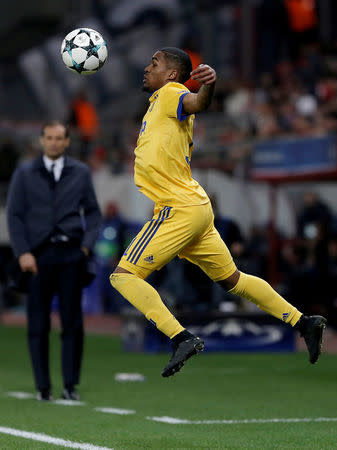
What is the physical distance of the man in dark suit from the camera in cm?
898

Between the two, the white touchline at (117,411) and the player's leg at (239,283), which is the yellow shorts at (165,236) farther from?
the white touchline at (117,411)

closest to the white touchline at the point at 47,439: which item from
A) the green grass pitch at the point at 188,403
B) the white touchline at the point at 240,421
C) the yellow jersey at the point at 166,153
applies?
the green grass pitch at the point at 188,403

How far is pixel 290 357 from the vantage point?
1296cm

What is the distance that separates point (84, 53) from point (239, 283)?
1974 millimetres

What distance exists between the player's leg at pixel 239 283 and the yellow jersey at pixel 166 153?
333 millimetres

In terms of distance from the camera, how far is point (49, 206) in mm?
9023

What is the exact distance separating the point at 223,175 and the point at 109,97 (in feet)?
48.6

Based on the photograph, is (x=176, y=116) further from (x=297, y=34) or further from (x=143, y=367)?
(x=297, y=34)

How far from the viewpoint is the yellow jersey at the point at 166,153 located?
282 inches

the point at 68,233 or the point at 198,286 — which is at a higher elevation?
the point at 68,233

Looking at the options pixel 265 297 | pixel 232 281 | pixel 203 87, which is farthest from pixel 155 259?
pixel 203 87

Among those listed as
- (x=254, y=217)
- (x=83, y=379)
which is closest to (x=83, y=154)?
(x=254, y=217)

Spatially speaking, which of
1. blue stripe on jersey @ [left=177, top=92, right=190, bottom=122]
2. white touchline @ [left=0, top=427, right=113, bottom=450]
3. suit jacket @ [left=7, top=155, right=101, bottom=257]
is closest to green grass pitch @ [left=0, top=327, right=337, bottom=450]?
white touchline @ [left=0, top=427, right=113, bottom=450]

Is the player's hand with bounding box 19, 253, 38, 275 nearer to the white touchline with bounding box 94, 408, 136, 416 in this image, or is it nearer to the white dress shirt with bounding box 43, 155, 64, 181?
the white dress shirt with bounding box 43, 155, 64, 181
